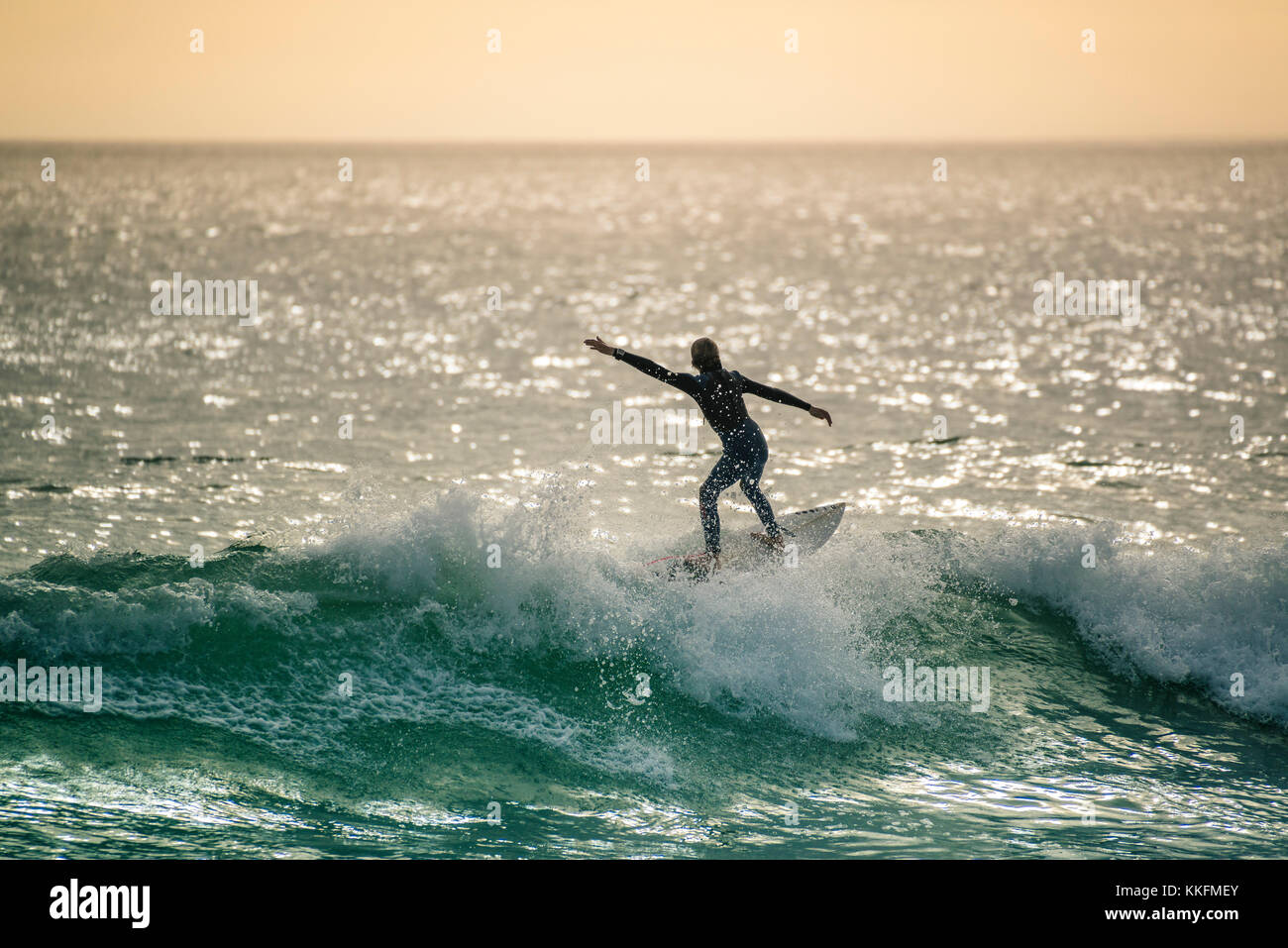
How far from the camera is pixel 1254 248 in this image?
60.0 meters

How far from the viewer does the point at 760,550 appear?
10281 millimetres

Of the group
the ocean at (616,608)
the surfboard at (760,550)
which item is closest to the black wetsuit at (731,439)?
the surfboard at (760,550)

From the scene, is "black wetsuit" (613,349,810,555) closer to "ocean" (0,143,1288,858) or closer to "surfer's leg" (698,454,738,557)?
"surfer's leg" (698,454,738,557)

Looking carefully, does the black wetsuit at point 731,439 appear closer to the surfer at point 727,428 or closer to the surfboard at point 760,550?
the surfer at point 727,428

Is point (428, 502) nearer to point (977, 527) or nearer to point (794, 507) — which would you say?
point (794, 507)

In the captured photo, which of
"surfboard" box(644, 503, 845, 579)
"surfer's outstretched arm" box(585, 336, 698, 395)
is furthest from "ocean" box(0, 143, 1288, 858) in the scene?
"surfer's outstretched arm" box(585, 336, 698, 395)

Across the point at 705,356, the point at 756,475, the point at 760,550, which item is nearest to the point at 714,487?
the point at 756,475

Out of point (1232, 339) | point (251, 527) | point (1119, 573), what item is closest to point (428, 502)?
point (251, 527)

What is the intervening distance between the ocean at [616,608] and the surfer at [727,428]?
0.58 m

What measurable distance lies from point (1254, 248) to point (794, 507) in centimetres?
5528

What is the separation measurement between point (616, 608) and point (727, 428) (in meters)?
1.83

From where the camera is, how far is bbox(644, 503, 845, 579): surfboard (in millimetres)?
10078

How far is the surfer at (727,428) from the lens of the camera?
964cm

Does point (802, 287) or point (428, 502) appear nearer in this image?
point (428, 502)
